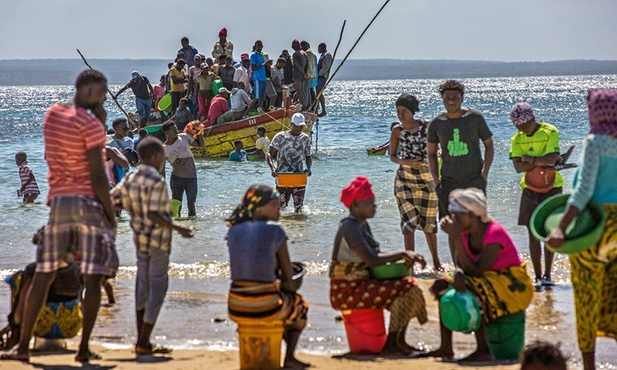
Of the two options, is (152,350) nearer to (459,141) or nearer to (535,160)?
(459,141)

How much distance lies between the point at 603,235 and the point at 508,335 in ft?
2.96

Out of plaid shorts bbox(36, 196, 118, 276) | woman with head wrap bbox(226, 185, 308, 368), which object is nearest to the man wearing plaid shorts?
plaid shorts bbox(36, 196, 118, 276)

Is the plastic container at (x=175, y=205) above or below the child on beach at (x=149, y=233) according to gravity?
below

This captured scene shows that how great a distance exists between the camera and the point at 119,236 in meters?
12.6

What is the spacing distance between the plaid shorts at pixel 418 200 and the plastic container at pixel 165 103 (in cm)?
1564

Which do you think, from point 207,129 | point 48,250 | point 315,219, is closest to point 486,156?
point 48,250

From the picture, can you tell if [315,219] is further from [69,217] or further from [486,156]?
[69,217]

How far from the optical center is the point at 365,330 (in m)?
6.16

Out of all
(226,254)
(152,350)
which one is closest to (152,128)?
(226,254)

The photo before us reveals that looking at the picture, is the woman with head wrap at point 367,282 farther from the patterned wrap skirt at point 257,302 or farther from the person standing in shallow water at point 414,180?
the person standing in shallow water at point 414,180

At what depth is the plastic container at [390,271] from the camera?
615cm

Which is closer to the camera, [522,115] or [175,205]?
[522,115]

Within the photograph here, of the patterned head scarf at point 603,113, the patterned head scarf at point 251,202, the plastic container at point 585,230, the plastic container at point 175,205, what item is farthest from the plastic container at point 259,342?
the plastic container at point 175,205

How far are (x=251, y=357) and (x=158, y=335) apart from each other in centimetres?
153
